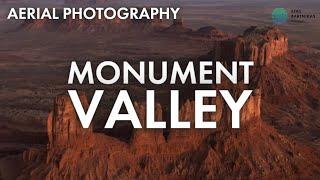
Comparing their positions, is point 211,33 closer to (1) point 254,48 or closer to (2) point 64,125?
(1) point 254,48

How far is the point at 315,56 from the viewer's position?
317 feet

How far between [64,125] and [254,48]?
30279mm

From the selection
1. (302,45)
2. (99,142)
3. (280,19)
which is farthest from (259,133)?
(280,19)

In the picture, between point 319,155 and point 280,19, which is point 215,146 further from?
point 280,19

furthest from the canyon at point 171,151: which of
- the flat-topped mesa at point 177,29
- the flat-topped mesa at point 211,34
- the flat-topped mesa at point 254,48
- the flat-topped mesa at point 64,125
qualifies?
the flat-topped mesa at point 177,29

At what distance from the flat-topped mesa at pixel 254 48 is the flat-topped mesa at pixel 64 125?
29128 mm

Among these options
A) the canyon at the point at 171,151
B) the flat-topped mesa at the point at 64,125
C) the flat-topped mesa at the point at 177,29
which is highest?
the flat-topped mesa at the point at 177,29

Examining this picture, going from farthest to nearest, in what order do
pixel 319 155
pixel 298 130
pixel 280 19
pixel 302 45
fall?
pixel 280 19
pixel 302 45
pixel 298 130
pixel 319 155

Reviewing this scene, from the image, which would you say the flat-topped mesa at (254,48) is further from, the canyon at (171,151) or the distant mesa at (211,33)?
the distant mesa at (211,33)

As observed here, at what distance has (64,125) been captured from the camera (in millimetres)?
34688

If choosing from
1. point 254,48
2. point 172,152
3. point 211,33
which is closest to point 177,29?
point 211,33

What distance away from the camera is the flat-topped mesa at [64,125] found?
1353 inches

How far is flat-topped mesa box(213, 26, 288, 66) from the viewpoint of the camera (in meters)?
61.5

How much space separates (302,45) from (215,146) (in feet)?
256
